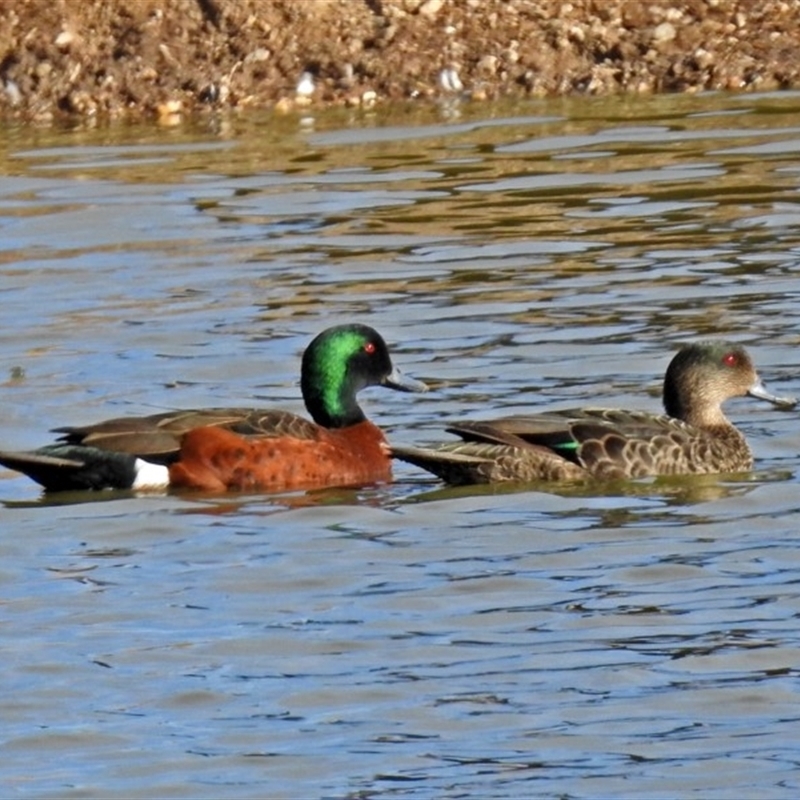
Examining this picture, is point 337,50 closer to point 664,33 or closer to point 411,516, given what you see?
point 664,33

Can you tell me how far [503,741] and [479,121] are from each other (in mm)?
13929

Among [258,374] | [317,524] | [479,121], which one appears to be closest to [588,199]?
[479,121]

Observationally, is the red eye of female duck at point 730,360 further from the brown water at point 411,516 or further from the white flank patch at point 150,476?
the white flank patch at point 150,476

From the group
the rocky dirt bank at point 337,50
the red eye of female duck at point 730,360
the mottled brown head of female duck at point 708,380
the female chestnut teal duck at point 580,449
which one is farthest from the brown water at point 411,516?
the rocky dirt bank at point 337,50

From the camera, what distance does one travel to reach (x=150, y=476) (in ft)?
35.0

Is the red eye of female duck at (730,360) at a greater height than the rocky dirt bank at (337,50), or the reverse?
the rocky dirt bank at (337,50)

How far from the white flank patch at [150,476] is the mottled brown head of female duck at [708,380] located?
6.84 ft

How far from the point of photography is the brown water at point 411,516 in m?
6.95

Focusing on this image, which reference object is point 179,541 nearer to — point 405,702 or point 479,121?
point 405,702

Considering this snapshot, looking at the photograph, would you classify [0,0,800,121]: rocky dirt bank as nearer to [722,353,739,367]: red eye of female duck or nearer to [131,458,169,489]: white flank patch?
[722,353,739,367]: red eye of female duck

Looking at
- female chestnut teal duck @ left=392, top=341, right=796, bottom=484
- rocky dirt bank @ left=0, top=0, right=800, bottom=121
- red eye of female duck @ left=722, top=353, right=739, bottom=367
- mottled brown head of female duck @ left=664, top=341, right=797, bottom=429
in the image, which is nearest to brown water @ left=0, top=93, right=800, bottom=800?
female chestnut teal duck @ left=392, top=341, right=796, bottom=484

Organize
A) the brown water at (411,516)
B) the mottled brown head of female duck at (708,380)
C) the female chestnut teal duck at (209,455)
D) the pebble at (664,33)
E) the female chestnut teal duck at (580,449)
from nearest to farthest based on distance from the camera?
the brown water at (411,516)
the female chestnut teal duck at (580,449)
the female chestnut teal duck at (209,455)
the mottled brown head of female duck at (708,380)
the pebble at (664,33)

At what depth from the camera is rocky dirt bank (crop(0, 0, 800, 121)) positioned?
2145cm

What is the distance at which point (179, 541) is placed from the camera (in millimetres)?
9516
